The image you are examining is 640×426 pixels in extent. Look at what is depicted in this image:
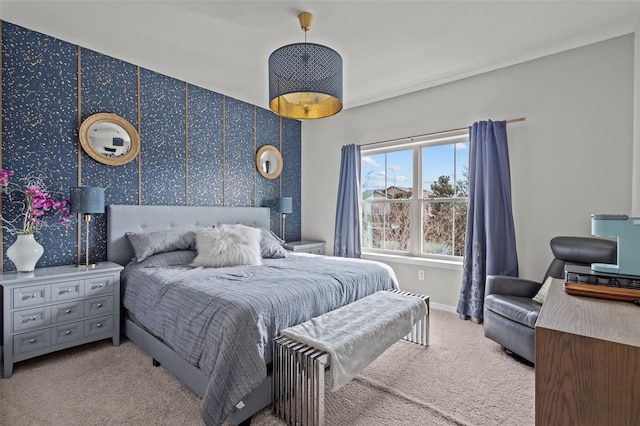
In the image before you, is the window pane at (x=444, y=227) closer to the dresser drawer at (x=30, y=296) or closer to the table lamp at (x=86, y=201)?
the table lamp at (x=86, y=201)

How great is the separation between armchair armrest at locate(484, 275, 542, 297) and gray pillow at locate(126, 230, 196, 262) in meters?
2.92

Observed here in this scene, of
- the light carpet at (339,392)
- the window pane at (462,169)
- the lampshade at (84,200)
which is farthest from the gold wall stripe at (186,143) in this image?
the window pane at (462,169)

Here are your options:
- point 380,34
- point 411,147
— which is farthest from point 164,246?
point 411,147

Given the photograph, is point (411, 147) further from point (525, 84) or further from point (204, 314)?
point (204, 314)

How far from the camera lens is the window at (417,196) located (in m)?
3.62

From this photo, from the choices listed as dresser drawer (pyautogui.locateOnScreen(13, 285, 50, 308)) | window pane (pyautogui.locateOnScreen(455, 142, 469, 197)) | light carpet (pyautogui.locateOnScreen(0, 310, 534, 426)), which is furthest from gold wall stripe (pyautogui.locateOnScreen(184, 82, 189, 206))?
window pane (pyautogui.locateOnScreen(455, 142, 469, 197))

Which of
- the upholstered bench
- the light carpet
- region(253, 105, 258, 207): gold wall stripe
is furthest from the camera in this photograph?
region(253, 105, 258, 207): gold wall stripe

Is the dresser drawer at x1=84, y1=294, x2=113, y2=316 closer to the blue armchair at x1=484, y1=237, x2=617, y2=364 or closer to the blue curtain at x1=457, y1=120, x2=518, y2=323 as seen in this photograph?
the blue armchair at x1=484, y1=237, x2=617, y2=364

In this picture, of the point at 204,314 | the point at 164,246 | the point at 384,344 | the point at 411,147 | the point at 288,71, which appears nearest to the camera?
the point at 204,314

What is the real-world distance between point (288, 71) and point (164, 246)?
2.04 metres

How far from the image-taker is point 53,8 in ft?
7.66

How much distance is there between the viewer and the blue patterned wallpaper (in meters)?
2.57

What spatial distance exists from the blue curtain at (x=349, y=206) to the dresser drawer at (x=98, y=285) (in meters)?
2.71

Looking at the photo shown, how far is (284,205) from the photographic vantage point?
449 centimetres
